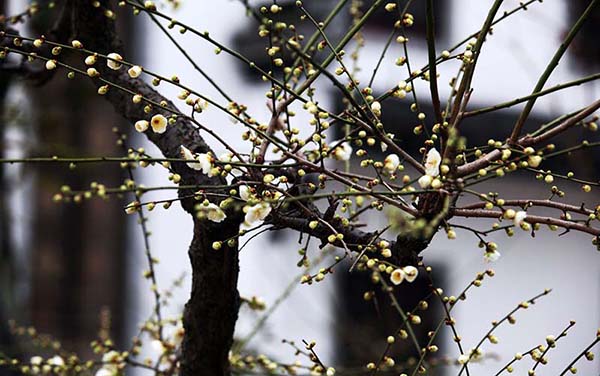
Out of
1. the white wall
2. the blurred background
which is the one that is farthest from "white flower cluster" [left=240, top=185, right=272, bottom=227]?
the white wall

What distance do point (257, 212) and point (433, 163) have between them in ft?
0.60

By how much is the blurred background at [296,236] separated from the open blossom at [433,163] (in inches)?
99.5

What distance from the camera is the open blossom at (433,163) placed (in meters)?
0.87

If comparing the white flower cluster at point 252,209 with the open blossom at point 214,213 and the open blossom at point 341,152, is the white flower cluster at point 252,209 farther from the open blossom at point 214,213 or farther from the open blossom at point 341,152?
the open blossom at point 341,152

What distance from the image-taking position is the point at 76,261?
5.14 meters

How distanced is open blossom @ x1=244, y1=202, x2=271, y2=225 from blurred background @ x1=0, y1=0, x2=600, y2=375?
8.20 ft

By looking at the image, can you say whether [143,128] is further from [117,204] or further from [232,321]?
[117,204]

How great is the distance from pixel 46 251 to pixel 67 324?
0.44 m

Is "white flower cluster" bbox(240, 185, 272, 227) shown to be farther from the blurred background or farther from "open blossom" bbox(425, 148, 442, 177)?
the blurred background

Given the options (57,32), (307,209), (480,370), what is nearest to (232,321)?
(307,209)

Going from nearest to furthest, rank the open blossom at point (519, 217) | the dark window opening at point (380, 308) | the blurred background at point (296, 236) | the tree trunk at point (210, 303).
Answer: the open blossom at point (519, 217) < the tree trunk at point (210, 303) < the dark window opening at point (380, 308) < the blurred background at point (296, 236)

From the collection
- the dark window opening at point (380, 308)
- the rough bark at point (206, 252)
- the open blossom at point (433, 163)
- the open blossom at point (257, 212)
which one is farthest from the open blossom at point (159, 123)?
the dark window opening at point (380, 308)

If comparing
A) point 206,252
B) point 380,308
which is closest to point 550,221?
point 206,252

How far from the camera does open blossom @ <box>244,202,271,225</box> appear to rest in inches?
34.4
